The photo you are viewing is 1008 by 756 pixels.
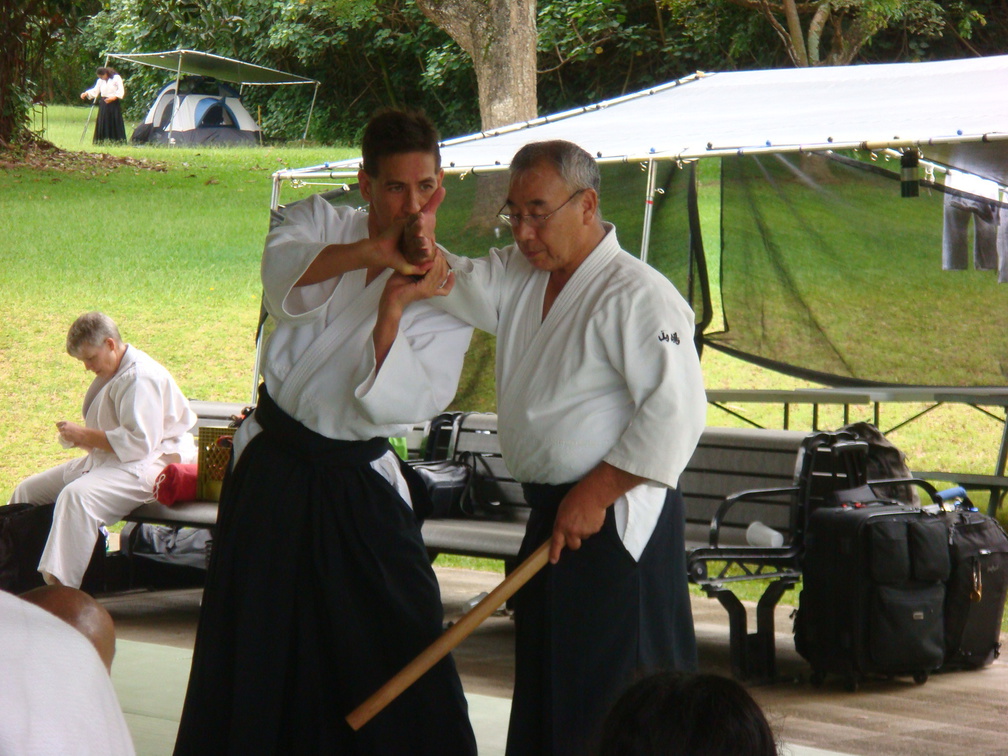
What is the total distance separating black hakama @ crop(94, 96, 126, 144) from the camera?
1625 cm

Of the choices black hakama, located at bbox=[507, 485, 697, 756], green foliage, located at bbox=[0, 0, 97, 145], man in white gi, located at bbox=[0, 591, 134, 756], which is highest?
green foliage, located at bbox=[0, 0, 97, 145]

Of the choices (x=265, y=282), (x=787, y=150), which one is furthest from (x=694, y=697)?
(x=787, y=150)

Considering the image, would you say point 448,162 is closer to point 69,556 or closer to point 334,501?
point 69,556

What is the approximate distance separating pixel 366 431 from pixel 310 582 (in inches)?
11.8

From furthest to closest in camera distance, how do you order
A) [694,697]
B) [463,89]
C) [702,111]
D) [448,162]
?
[463,89] < [702,111] < [448,162] < [694,697]

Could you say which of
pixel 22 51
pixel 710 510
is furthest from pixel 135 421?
pixel 22 51

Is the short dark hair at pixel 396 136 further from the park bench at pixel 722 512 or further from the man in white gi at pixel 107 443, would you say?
the man in white gi at pixel 107 443

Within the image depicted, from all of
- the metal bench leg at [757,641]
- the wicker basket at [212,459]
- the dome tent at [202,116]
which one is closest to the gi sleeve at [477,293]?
the metal bench leg at [757,641]

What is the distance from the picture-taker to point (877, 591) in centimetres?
365

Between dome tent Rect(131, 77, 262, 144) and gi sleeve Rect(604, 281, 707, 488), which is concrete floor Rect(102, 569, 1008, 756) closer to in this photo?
gi sleeve Rect(604, 281, 707, 488)

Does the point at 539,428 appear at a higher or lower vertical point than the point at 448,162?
lower

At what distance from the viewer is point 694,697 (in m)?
1.09

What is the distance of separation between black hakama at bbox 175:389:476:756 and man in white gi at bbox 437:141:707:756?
22cm

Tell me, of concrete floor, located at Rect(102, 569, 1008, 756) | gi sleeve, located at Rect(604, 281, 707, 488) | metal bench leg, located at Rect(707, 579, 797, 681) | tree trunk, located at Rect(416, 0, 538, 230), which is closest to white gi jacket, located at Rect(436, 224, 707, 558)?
gi sleeve, located at Rect(604, 281, 707, 488)
